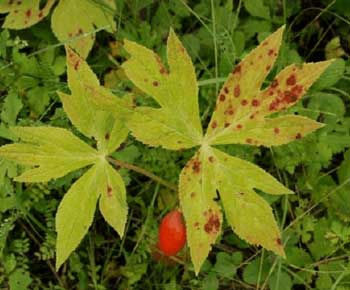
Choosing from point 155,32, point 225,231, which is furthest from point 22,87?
point 225,231

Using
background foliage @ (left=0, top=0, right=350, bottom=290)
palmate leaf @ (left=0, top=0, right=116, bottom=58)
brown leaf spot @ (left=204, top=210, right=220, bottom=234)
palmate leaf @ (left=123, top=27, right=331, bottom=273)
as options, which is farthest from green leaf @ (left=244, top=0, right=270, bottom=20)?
brown leaf spot @ (left=204, top=210, right=220, bottom=234)

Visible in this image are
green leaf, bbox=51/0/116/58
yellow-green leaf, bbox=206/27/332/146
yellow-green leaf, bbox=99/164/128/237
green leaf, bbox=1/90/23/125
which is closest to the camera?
yellow-green leaf, bbox=206/27/332/146

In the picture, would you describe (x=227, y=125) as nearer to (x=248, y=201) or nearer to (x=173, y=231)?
(x=248, y=201)

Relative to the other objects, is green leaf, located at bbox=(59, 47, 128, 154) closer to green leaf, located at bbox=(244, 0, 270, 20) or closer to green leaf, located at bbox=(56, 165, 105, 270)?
green leaf, located at bbox=(56, 165, 105, 270)

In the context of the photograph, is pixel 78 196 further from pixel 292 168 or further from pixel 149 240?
pixel 292 168

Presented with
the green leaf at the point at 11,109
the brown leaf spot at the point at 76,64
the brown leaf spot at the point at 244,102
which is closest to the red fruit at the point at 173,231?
the brown leaf spot at the point at 244,102
